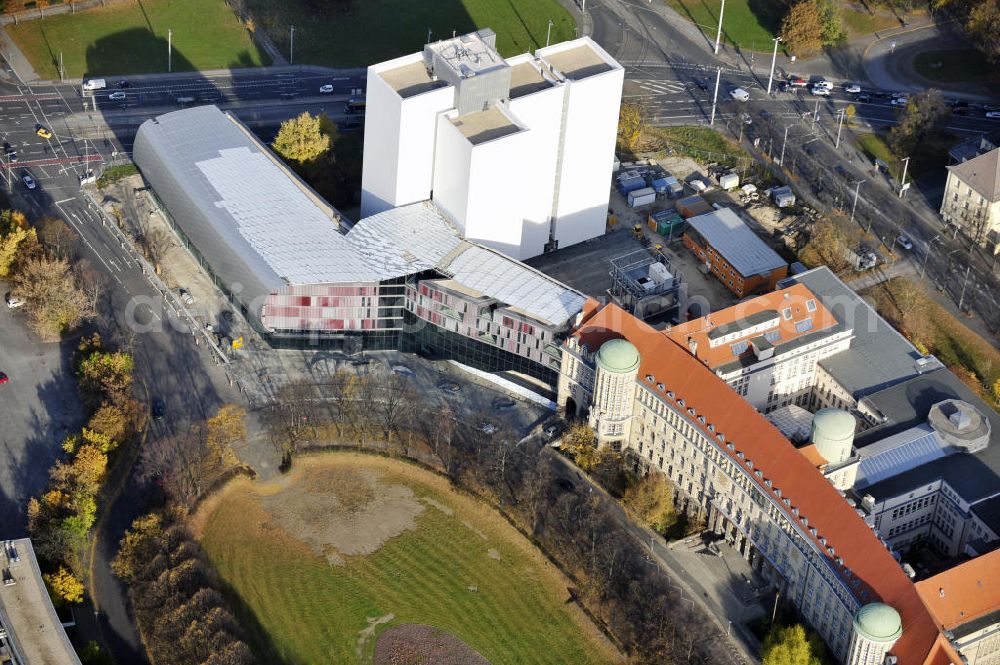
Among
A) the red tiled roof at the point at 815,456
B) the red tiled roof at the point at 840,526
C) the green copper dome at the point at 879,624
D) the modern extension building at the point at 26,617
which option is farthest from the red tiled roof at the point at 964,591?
the modern extension building at the point at 26,617

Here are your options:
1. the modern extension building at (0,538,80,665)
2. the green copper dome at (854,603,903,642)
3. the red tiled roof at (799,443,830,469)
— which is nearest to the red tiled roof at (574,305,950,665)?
the red tiled roof at (799,443,830,469)

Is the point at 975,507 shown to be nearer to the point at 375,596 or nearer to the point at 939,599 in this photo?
the point at 939,599

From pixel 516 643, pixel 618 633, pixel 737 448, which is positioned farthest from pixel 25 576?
pixel 737 448

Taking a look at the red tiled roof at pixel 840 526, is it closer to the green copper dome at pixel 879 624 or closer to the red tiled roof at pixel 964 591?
the red tiled roof at pixel 964 591

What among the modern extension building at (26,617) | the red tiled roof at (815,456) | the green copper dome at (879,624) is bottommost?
the modern extension building at (26,617)

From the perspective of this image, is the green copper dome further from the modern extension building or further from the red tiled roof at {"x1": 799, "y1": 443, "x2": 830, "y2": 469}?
the modern extension building

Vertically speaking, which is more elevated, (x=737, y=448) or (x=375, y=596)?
(x=737, y=448)

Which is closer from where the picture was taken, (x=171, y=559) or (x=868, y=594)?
(x=868, y=594)
